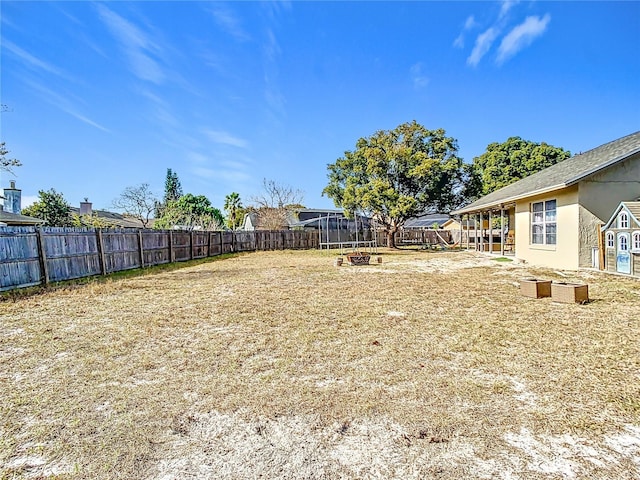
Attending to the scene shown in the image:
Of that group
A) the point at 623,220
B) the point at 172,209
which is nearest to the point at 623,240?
the point at 623,220

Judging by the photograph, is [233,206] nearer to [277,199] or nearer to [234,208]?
[234,208]

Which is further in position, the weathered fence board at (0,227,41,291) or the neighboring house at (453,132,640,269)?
the neighboring house at (453,132,640,269)

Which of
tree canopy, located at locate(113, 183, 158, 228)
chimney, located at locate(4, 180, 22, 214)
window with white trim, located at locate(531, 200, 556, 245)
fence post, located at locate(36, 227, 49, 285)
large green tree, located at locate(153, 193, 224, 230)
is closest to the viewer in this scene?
fence post, located at locate(36, 227, 49, 285)

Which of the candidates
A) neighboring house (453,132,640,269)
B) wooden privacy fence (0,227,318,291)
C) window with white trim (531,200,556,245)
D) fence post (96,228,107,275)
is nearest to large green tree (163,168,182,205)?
wooden privacy fence (0,227,318,291)

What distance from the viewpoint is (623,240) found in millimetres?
8180

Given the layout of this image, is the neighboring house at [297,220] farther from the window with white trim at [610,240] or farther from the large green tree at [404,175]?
the window with white trim at [610,240]

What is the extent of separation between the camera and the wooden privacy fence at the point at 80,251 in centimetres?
786

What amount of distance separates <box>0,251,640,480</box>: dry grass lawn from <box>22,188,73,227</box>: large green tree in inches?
859

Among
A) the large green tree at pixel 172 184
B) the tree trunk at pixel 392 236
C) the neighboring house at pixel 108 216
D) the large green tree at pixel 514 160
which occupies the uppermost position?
the large green tree at pixel 172 184

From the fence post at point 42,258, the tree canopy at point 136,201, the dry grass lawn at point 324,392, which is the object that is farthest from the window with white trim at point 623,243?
the tree canopy at point 136,201

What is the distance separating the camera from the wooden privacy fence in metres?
7.86

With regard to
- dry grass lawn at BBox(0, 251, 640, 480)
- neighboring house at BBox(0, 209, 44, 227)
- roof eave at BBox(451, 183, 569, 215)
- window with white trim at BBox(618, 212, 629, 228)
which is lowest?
dry grass lawn at BBox(0, 251, 640, 480)

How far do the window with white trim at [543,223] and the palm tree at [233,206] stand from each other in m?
31.1

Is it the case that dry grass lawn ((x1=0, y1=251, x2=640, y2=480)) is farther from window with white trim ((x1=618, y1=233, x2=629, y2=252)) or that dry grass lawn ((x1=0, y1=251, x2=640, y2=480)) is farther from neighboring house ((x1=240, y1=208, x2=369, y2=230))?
neighboring house ((x1=240, y1=208, x2=369, y2=230))
